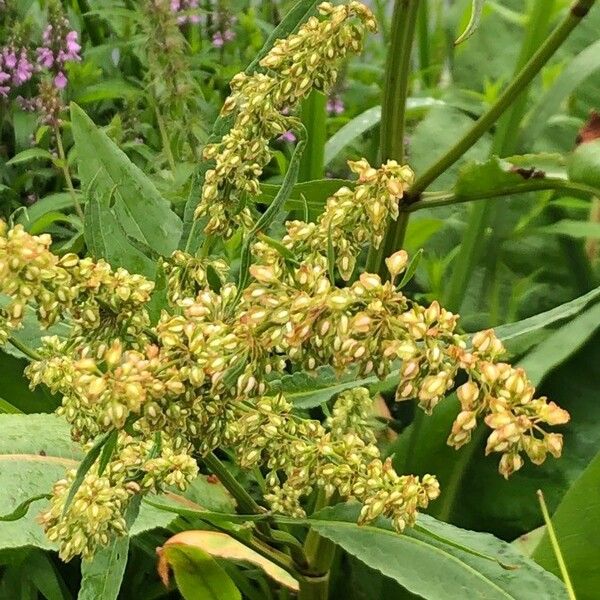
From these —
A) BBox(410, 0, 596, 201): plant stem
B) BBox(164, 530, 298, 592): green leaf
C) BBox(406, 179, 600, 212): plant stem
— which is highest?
BBox(410, 0, 596, 201): plant stem

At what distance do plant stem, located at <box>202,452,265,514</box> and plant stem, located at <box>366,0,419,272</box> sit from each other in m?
0.13

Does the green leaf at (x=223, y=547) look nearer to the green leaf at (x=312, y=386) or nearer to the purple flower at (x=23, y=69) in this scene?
the green leaf at (x=312, y=386)

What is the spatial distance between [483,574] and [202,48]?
0.84 m

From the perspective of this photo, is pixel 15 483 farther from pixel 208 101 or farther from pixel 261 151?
pixel 208 101

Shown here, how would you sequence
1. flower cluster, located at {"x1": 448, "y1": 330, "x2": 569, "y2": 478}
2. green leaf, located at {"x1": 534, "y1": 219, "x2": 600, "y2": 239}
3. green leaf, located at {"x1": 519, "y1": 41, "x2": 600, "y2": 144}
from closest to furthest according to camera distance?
flower cluster, located at {"x1": 448, "y1": 330, "x2": 569, "y2": 478}, green leaf, located at {"x1": 519, "y1": 41, "x2": 600, "y2": 144}, green leaf, located at {"x1": 534, "y1": 219, "x2": 600, "y2": 239}

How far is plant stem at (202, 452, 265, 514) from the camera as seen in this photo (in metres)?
0.42

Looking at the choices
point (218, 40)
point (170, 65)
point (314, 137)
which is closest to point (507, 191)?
point (314, 137)

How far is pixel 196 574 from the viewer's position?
489 millimetres

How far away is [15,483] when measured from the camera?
1.67ft

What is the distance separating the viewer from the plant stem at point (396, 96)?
0.43 metres

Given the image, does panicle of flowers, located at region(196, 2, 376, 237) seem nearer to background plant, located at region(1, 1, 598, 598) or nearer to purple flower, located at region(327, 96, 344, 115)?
background plant, located at region(1, 1, 598, 598)

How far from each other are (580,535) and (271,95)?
0.34m

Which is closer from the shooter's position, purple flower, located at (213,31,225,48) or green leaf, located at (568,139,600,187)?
green leaf, located at (568,139,600,187)

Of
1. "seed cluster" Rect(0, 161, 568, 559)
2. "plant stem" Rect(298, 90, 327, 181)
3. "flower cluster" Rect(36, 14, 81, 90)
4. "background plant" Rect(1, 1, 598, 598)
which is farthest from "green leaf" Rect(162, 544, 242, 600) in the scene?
"flower cluster" Rect(36, 14, 81, 90)
